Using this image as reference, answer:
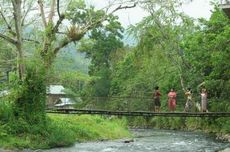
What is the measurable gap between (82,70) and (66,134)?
10.7 metres

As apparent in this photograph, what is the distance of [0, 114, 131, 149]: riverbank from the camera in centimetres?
2091

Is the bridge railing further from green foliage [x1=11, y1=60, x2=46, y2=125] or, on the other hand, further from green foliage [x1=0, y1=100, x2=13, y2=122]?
green foliage [x1=0, y1=100, x2=13, y2=122]

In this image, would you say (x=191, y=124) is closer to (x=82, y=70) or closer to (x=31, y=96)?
(x=82, y=70)

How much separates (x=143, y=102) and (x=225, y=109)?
29.1 feet

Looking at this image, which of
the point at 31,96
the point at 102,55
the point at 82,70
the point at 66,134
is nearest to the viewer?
the point at 31,96

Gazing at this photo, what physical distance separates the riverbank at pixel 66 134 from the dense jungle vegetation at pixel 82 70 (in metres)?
0.06

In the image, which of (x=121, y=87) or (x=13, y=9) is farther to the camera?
(x=121, y=87)

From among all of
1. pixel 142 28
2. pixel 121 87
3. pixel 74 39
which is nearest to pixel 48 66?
pixel 74 39

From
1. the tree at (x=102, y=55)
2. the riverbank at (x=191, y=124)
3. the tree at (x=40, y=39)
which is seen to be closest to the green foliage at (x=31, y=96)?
the tree at (x=40, y=39)

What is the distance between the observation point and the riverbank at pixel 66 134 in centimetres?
2091

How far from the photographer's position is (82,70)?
33.4 meters

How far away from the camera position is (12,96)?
2234 cm

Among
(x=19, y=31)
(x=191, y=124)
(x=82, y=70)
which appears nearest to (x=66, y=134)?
(x=19, y=31)

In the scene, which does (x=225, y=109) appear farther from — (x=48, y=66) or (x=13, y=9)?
(x=13, y=9)
